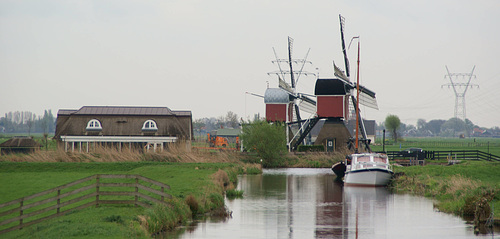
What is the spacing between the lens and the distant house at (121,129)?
6512 centimetres

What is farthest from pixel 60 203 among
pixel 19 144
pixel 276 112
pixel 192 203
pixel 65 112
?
pixel 276 112

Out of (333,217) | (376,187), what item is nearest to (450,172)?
(376,187)

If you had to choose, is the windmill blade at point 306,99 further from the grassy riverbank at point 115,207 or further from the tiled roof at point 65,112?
the grassy riverbank at point 115,207

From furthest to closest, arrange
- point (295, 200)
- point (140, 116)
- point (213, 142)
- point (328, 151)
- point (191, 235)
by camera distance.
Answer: point (213, 142)
point (328, 151)
point (140, 116)
point (295, 200)
point (191, 235)

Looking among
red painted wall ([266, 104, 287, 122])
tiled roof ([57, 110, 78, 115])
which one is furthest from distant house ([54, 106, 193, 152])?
red painted wall ([266, 104, 287, 122])

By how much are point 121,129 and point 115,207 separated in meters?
44.8

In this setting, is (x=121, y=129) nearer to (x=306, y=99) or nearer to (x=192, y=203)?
(x=306, y=99)

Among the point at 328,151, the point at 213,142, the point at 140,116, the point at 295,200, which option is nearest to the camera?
the point at 295,200

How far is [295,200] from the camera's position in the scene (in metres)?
33.4

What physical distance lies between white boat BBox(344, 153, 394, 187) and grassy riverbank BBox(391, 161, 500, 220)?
38.9 inches

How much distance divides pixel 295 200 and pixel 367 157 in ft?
39.3

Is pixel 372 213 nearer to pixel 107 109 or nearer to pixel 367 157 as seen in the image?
pixel 367 157

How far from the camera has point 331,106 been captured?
73.6m

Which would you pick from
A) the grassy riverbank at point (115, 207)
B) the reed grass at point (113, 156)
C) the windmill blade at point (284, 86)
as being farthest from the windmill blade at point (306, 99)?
the grassy riverbank at point (115, 207)
